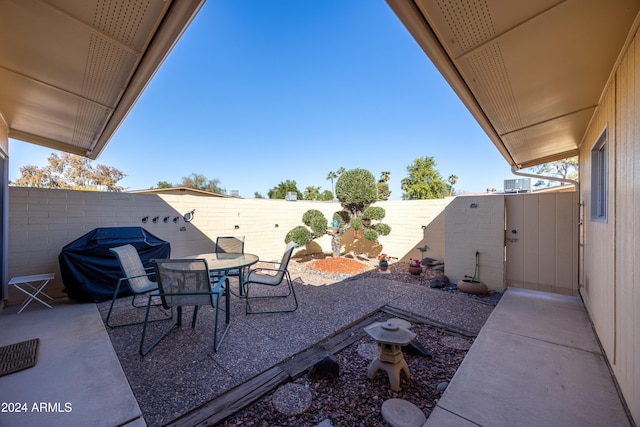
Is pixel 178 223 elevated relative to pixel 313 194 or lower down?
lower down

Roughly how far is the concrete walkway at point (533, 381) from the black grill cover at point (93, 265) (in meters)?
4.60

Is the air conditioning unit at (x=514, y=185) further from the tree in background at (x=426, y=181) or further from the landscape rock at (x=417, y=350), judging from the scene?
the tree in background at (x=426, y=181)

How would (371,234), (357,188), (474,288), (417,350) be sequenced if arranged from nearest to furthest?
(417,350) → (474,288) → (357,188) → (371,234)

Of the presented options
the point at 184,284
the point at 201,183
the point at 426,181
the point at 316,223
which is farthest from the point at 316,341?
the point at 201,183

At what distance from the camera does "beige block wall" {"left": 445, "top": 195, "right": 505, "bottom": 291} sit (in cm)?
449

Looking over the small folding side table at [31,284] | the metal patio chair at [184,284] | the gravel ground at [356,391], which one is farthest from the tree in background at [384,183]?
the small folding side table at [31,284]

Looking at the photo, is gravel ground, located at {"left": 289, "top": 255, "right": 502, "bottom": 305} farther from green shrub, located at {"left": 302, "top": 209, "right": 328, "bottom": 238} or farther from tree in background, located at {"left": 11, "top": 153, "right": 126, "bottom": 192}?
tree in background, located at {"left": 11, "top": 153, "right": 126, "bottom": 192}

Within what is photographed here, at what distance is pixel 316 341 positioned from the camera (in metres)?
2.67

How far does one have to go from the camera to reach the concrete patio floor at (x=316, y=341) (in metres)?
1.66

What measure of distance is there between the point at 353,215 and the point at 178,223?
4.50 meters

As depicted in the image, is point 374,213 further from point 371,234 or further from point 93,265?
point 93,265

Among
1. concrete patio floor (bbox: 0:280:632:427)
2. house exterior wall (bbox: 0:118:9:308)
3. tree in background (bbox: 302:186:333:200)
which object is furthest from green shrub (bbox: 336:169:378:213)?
tree in background (bbox: 302:186:333:200)

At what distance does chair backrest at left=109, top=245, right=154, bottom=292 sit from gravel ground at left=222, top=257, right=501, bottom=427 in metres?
2.12

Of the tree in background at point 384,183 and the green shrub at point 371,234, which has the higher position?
the tree in background at point 384,183
